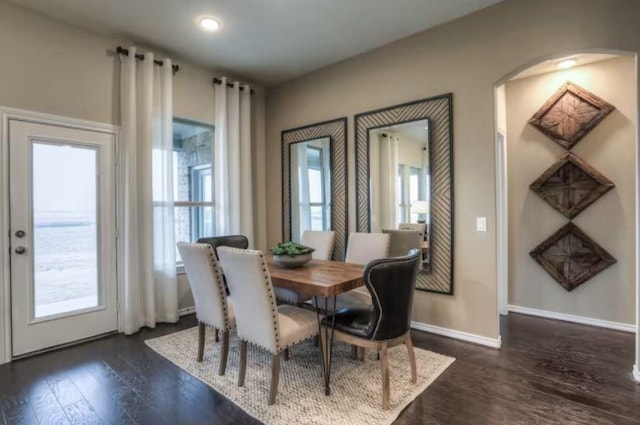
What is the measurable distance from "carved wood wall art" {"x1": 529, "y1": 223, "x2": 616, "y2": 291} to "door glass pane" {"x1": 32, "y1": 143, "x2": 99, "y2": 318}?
15.9ft

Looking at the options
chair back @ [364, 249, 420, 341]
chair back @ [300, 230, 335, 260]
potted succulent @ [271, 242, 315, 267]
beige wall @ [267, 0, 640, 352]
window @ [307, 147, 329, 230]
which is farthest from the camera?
window @ [307, 147, 329, 230]

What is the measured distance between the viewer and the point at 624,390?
2.30 metres

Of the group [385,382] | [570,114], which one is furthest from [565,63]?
[385,382]

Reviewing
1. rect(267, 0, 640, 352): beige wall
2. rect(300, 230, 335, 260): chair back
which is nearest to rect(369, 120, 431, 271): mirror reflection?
rect(267, 0, 640, 352): beige wall

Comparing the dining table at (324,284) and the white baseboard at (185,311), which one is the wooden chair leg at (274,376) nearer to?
the dining table at (324,284)

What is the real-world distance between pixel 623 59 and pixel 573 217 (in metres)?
1.67

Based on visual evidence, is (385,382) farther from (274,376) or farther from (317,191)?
(317,191)

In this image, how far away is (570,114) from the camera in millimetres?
3707

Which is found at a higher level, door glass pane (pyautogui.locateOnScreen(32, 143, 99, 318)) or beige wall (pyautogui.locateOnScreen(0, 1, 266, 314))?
beige wall (pyautogui.locateOnScreen(0, 1, 266, 314))

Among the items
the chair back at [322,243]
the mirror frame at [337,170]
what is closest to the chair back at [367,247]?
the chair back at [322,243]

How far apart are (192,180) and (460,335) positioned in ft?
11.5

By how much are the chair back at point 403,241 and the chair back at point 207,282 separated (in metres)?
1.85

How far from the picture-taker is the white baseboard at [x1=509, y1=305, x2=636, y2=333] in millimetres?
3430

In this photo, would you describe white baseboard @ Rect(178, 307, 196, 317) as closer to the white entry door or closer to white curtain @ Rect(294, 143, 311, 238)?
the white entry door
